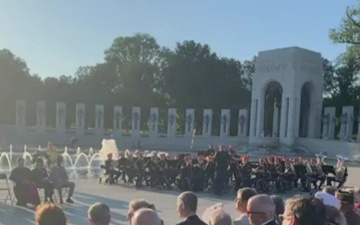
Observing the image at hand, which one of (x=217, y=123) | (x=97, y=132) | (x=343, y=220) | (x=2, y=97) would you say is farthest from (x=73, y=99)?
(x=343, y=220)

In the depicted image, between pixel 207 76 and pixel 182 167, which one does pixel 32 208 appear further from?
pixel 207 76

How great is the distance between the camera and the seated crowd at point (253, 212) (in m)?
3.53

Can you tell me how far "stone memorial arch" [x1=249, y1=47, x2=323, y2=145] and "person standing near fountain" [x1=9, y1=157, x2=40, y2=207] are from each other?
34871 millimetres

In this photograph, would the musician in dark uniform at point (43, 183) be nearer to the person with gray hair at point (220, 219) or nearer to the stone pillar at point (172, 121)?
the person with gray hair at point (220, 219)

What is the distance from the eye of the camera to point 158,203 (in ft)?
42.5

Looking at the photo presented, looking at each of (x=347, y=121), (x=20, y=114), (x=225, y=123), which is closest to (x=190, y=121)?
(x=225, y=123)

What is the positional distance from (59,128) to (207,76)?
2398 centimetres

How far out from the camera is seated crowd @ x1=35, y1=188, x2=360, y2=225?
11.6 ft

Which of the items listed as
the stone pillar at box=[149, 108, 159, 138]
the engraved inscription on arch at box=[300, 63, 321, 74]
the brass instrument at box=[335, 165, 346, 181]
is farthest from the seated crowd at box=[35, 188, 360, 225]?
the stone pillar at box=[149, 108, 159, 138]

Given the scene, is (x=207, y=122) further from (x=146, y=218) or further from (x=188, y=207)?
(x=146, y=218)

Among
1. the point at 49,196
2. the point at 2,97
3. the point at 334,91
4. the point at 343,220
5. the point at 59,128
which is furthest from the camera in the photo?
the point at 334,91

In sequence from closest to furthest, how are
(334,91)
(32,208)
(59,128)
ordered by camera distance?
(32,208) → (59,128) → (334,91)

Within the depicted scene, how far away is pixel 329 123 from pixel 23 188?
1570 inches

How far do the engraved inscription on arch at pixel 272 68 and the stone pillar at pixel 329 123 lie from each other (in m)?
6.39
